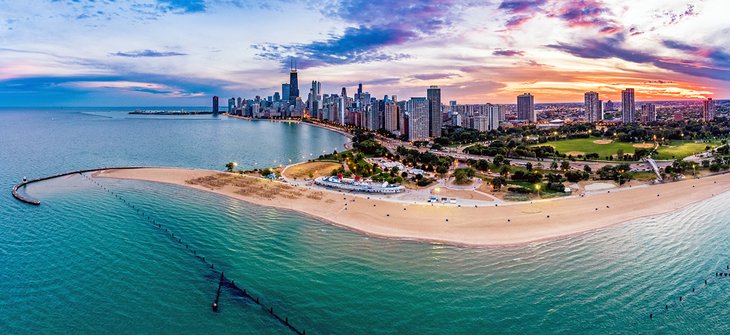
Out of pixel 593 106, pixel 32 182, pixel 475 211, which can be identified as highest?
pixel 593 106

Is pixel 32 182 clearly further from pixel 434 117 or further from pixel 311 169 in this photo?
pixel 434 117

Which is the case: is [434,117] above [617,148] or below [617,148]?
above

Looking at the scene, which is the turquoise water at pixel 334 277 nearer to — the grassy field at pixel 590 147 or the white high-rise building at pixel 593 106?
→ the grassy field at pixel 590 147

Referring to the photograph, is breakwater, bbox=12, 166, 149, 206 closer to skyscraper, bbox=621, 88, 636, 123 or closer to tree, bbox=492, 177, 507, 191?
tree, bbox=492, 177, 507, 191

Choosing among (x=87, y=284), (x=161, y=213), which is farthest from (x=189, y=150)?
(x=87, y=284)

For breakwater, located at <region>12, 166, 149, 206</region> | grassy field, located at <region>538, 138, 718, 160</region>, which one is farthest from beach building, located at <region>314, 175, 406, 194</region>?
grassy field, located at <region>538, 138, 718, 160</region>

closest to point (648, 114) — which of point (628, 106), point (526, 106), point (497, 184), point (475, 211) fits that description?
point (628, 106)
